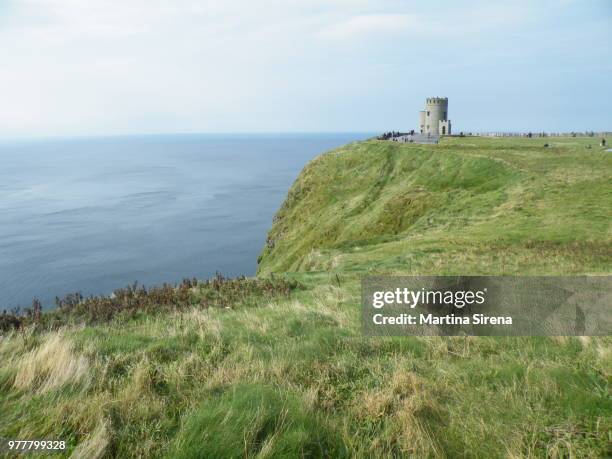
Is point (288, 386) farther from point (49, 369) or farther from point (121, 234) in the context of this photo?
point (121, 234)

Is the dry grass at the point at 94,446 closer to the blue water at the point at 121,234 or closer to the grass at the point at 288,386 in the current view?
the grass at the point at 288,386

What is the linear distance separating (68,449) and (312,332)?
16.3 feet

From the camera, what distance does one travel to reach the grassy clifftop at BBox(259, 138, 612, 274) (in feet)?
62.0

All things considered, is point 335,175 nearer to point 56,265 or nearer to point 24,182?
point 56,265

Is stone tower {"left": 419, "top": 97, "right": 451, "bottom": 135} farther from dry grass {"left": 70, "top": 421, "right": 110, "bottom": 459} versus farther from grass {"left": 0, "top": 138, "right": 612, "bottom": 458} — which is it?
dry grass {"left": 70, "top": 421, "right": 110, "bottom": 459}

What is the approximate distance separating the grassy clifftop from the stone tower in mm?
32149

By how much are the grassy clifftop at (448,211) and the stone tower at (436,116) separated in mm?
32149

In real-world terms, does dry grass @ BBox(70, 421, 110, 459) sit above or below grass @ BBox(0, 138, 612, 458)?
above

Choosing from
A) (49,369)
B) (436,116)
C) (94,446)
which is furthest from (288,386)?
(436,116)

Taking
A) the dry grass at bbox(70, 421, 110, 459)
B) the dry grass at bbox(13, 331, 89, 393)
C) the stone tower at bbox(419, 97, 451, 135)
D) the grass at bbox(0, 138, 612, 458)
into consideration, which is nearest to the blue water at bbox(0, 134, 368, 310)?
the stone tower at bbox(419, 97, 451, 135)

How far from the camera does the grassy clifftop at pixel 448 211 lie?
18891 millimetres

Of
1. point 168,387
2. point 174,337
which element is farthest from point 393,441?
point 174,337

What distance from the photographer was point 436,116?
9944cm

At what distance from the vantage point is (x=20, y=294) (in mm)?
58469
